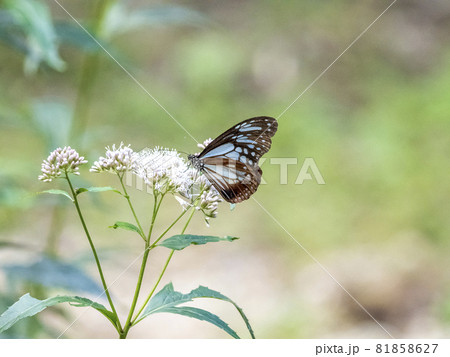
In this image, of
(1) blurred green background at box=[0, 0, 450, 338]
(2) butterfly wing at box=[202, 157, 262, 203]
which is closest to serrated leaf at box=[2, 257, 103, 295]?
(1) blurred green background at box=[0, 0, 450, 338]

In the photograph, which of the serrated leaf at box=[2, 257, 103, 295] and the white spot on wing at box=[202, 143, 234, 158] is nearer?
the white spot on wing at box=[202, 143, 234, 158]

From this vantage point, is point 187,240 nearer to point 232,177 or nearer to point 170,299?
point 170,299

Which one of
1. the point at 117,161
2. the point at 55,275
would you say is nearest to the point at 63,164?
the point at 117,161

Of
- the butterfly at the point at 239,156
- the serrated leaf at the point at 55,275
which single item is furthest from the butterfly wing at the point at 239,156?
the serrated leaf at the point at 55,275

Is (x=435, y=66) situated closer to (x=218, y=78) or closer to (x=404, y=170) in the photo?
(x=404, y=170)

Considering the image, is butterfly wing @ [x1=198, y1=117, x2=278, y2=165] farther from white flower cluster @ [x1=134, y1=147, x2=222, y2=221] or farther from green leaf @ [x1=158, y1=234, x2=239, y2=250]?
green leaf @ [x1=158, y1=234, x2=239, y2=250]

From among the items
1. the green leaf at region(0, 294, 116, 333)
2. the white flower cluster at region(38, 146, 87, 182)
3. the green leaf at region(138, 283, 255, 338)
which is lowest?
the green leaf at region(0, 294, 116, 333)

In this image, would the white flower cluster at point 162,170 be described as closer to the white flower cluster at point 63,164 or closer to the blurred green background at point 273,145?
the white flower cluster at point 63,164

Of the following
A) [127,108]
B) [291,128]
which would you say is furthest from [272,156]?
[127,108]
